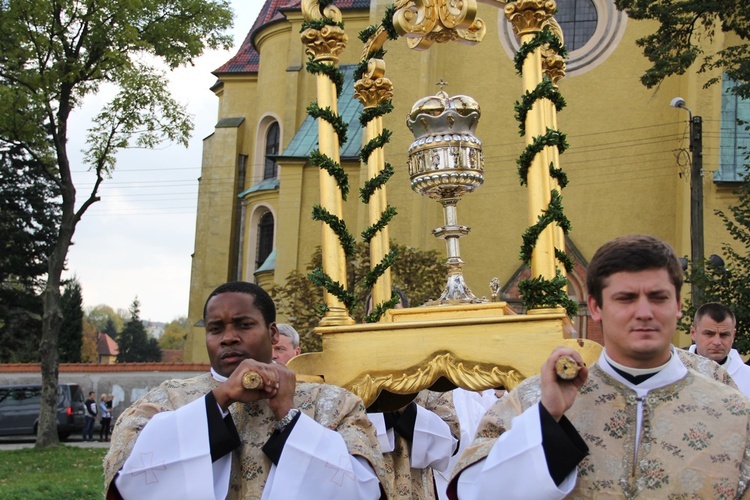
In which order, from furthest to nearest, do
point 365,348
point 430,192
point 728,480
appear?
point 430,192, point 365,348, point 728,480

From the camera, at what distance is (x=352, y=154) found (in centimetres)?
2958

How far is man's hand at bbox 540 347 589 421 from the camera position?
3.09 m

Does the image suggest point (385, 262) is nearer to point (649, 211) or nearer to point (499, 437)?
point (499, 437)

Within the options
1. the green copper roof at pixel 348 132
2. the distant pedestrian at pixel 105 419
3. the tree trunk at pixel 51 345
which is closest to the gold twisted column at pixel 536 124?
the tree trunk at pixel 51 345

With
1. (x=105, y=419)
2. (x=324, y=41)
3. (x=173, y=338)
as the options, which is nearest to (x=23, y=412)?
(x=105, y=419)

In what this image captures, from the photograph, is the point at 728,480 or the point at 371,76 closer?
the point at 728,480

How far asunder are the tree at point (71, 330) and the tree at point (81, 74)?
28.5 m

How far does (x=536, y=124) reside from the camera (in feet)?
18.2

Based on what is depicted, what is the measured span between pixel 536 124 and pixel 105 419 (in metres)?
25.7

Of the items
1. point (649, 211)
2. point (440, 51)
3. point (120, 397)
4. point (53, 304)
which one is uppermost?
point (440, 51)

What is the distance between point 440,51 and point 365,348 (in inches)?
915

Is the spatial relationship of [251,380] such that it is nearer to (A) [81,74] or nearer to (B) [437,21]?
(B) [437,21]

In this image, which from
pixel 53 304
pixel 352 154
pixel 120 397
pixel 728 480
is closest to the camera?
pixel 728 480

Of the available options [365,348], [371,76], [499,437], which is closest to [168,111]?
[371,76]
